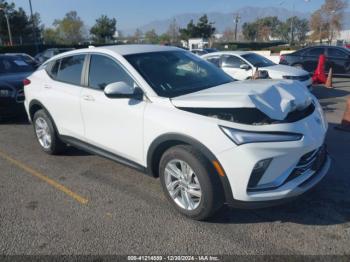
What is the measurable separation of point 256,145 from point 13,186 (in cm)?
328

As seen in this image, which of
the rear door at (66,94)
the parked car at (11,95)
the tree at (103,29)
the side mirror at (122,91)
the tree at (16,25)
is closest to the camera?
the side mirror at (122,91)

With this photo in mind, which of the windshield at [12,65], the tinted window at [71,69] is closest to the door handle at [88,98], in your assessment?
the tinted window at [71,69]

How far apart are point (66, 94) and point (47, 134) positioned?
108cm

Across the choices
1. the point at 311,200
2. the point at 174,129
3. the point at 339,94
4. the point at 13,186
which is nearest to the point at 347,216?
the point at 311,200

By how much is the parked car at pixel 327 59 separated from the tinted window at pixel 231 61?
5.08 metres

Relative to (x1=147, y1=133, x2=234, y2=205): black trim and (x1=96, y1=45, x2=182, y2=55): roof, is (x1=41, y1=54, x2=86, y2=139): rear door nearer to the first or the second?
(x1=96, y1=45, x2=182, y2=55): roof

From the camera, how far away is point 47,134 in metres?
5.59

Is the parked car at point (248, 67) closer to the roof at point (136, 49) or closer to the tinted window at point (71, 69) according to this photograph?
the roof at point (136, 49)

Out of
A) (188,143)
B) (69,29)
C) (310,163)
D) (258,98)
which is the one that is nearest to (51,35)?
(69,29)

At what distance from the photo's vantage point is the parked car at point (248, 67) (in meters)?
9.90

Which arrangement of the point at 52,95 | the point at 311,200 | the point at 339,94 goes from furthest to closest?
the point at 339,94, the point at 52,95, the point at 311,200

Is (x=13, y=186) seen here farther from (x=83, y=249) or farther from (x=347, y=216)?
(x=347, y=216)

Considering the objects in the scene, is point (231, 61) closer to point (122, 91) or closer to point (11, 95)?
point (11, 95)

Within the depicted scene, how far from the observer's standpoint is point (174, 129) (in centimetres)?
342
